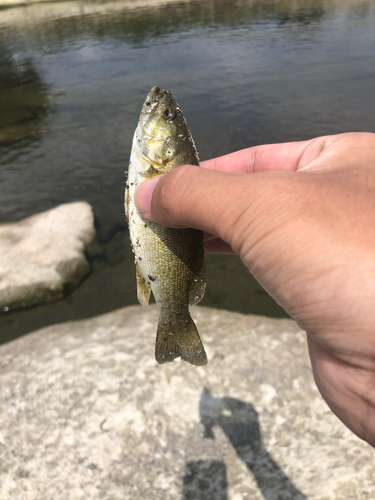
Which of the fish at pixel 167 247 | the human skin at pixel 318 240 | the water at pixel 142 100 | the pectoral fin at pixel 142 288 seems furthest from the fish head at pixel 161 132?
the water at pixel 142 100

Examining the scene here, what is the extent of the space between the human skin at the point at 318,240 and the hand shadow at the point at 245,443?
5.32ft

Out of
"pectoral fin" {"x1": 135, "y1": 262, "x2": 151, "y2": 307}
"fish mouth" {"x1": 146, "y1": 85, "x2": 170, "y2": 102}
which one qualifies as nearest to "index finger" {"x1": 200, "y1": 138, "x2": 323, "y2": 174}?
"fish mouth" {"x1": 146, "y1": 85, "x2": 170, "y2": 102}

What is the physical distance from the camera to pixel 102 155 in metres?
11.1

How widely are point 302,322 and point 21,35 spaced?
33025mm

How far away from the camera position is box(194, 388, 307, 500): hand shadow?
11.1 ft

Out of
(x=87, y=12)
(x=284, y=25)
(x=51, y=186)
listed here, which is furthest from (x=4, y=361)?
(x=87, y=12)

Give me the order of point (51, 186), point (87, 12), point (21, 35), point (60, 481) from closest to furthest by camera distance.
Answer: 1. point (60, 481)
2. point (51, 186)
3. point (21, 35)
4. point (87, 12)

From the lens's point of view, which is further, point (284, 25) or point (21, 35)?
point (21, 35)

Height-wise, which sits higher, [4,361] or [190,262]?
[190,262]

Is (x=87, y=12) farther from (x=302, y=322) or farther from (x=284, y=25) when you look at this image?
(x=302, y=322)

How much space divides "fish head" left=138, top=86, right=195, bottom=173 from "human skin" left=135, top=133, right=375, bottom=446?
0.53 m

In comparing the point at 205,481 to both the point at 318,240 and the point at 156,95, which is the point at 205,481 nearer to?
the point at 318,240

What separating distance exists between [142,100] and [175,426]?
13.3 metres

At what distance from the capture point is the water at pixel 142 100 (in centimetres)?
730
